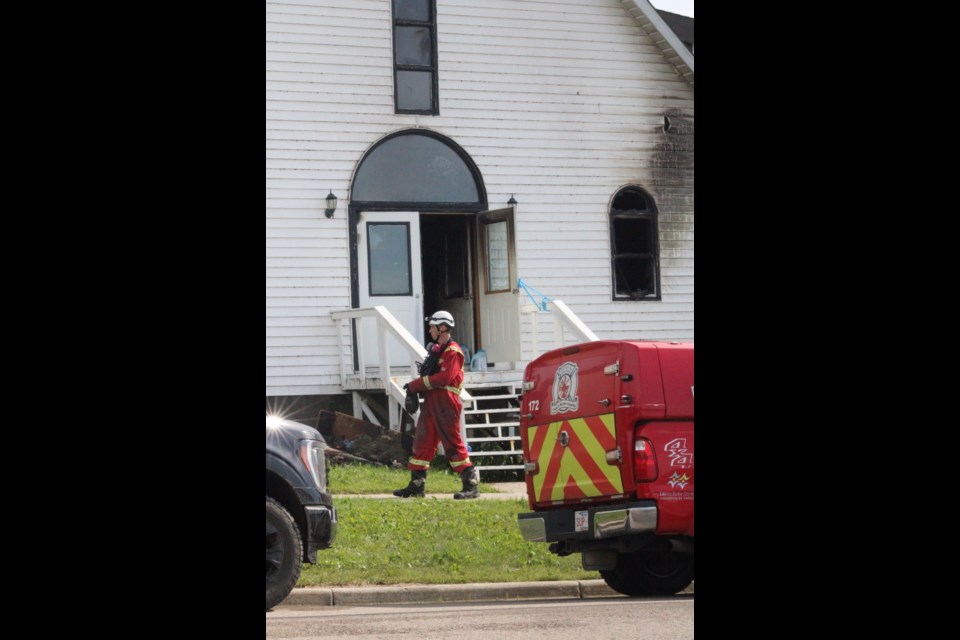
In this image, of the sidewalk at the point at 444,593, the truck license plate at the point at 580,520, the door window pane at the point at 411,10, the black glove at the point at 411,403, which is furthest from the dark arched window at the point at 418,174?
the truck license plate at the point at 580,520

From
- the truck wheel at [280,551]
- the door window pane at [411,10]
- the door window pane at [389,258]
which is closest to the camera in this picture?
the truck wheel at [280,551]

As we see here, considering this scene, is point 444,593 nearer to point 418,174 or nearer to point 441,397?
point 441,397

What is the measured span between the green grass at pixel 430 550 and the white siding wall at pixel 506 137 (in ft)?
19.1

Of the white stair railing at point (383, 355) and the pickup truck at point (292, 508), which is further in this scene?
the white stair railing at point (383, 355)

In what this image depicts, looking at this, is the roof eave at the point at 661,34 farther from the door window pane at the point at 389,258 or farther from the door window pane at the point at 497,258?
the door window pane at the point at 389,258

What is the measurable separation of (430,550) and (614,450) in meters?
2.63

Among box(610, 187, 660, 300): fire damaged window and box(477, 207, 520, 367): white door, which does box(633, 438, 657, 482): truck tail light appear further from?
box(610, 187, 660, 300): fire damaged window

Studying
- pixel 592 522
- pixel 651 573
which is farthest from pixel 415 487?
pixel 592 522

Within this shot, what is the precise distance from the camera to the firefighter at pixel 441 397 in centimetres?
1430

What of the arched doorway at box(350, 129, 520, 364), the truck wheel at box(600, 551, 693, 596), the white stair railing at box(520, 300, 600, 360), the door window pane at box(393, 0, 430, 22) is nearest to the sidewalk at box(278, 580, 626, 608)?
→ the truck wheel at box(600, 551, 693, 596)
